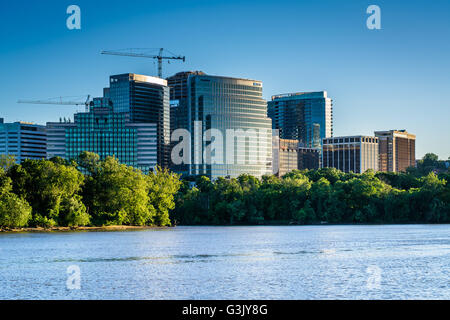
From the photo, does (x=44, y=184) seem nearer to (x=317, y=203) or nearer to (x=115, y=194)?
(x=115, y=194)

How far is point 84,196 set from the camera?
14675 cm

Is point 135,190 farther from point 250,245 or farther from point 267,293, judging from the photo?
point 267,293

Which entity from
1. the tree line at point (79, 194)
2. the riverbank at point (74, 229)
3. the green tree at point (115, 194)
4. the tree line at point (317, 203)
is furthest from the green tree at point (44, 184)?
the tree line at point (317, 203)

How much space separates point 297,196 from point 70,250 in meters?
112

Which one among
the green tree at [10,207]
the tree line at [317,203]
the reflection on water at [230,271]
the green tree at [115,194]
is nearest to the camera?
the reflection on water at [230,271]

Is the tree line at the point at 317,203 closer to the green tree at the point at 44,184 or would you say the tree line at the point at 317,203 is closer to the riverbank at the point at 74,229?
the riverbank at the point at 74,229

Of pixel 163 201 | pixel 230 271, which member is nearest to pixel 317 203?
pixel 163 201

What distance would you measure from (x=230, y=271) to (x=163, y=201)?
101m

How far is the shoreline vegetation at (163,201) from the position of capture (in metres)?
134

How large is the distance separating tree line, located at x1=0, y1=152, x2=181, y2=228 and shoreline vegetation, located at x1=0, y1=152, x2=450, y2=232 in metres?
0.20

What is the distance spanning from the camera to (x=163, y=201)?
16225cm

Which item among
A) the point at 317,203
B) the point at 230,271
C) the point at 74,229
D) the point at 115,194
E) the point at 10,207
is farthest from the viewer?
the point at 317,203

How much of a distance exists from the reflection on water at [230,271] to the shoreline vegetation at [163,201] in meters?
40.8

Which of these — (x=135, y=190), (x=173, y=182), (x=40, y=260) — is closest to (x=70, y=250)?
(x=40, y=260)
